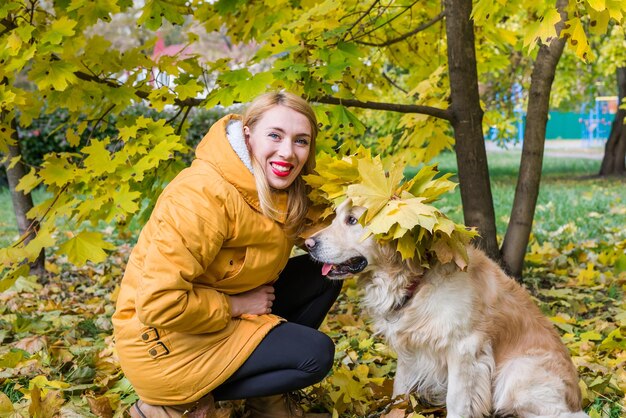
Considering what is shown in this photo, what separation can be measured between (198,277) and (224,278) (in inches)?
4.3

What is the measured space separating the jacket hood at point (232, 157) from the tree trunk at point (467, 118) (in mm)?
2170

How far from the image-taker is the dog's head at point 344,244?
2.81 metres

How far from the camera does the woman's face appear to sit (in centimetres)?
271

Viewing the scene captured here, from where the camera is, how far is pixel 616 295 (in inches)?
184

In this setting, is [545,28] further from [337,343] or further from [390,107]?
[337,343]

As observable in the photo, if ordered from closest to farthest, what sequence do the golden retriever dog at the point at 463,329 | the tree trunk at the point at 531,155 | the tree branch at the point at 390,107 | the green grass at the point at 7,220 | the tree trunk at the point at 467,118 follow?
the golden retriever dog at the point at 463,329 < the tree branch at the point at 390,107 < the tree trunk at the point at 467,118 < the tree trunk at the point at 531,155 < the green grass at the point at 7,220

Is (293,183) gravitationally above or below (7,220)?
above

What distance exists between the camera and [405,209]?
251 centimetres

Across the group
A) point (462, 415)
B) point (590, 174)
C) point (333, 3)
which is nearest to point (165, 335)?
point (462, 415)

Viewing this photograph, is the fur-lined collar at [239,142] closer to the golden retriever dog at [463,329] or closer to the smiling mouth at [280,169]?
the smiling mouth at [280,169]

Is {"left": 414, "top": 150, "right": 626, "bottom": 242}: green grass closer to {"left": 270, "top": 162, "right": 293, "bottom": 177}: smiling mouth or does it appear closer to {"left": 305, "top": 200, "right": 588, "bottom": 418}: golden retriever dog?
{"left": 305, "top": 200, "right": 588, "bottom": 418}: golden retriever dog

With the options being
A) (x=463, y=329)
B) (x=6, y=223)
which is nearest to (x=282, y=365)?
(x=463, y=329)

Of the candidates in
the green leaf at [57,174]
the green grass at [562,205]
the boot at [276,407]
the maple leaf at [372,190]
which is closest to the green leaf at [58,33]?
the green leaf at [57,174]

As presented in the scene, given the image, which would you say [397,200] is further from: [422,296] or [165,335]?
[165,335]
